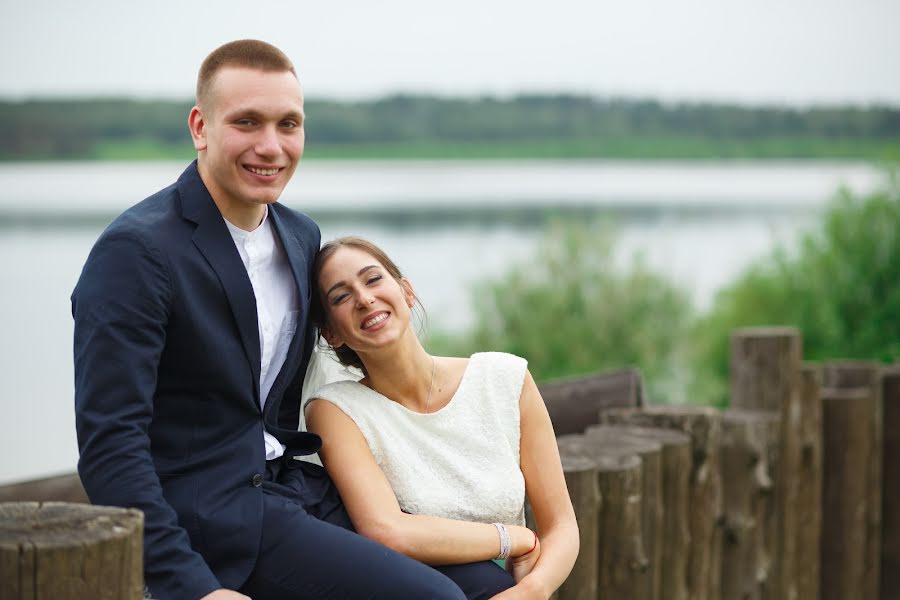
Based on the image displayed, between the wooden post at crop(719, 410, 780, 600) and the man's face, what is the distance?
235cm

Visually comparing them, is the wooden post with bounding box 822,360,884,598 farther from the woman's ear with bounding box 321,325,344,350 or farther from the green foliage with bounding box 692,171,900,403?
the woman's ear with bounding box 321,325,344,350

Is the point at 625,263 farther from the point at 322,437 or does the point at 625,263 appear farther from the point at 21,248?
the point at 21,248

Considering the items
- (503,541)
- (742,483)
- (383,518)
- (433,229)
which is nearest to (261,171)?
(383,518)

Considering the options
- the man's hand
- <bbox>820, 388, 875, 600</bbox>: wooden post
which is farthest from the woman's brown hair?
<bbox>820, 388, 875, 600</bbox>: wooden post

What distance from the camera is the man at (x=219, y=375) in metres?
2.23

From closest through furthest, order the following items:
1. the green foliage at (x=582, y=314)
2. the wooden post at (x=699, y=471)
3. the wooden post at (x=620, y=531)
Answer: the wooden post at (x=620, y=531) < the wooden post at (x=699, y=471) < the green foliage at (x=582, y=314)

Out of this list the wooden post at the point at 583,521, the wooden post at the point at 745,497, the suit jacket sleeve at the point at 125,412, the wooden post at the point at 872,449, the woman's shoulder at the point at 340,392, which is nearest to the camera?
the suit jacket sleeve at the point at 125,412

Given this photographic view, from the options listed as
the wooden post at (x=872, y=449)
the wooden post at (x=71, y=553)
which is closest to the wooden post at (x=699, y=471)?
the wooden post at (x=872, y=449)

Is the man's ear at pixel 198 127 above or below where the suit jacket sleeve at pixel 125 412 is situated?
above

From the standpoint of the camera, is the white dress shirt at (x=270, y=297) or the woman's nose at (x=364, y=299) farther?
the woman's nose at (x=364, y=299)

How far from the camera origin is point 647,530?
366cm

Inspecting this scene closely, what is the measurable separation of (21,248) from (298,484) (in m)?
23.4

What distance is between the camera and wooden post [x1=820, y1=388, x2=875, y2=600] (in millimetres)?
5020

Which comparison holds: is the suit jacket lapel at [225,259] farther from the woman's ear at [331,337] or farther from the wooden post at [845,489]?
the wooden post at [845,489]
